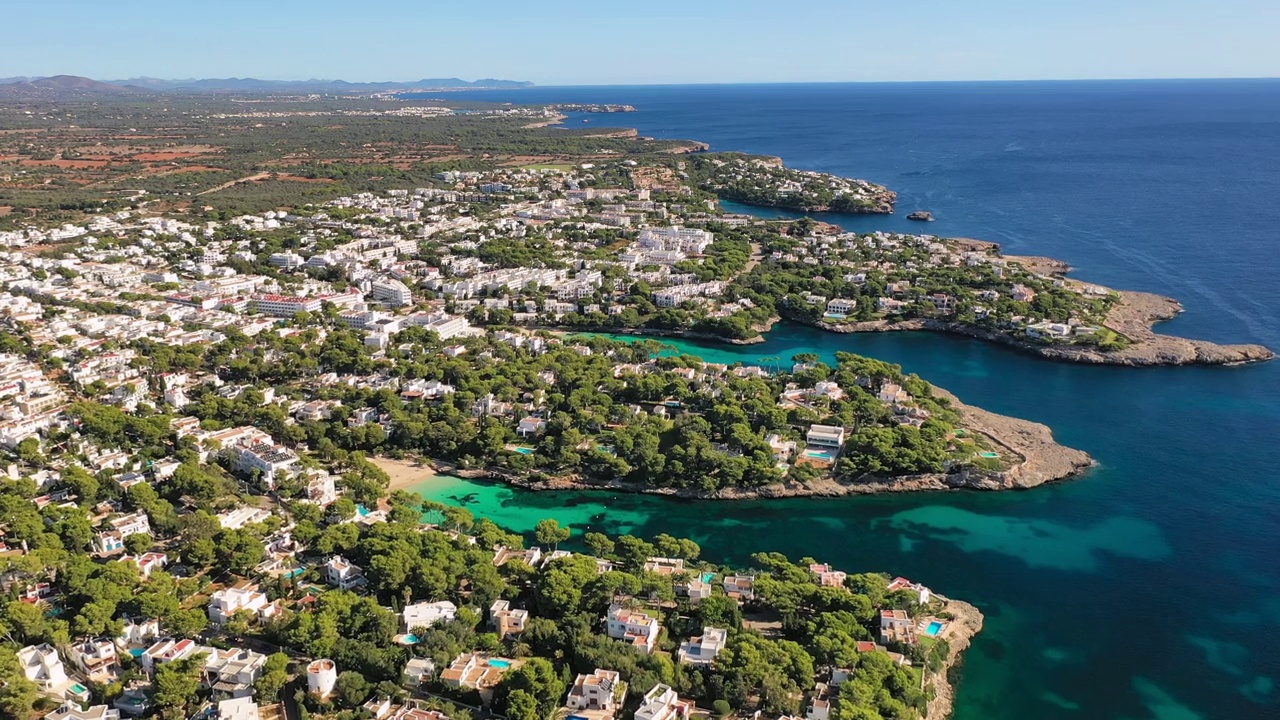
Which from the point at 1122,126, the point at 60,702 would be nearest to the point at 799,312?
the point at 60,702

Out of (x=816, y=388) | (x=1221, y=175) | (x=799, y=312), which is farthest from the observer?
(x=1221, y=175)

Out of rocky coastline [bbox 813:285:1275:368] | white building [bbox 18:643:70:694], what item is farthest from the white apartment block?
white building [bbox 18:643:70:694]

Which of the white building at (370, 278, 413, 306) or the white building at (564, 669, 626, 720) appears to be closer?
the white building at (564, 669, 626, 720)

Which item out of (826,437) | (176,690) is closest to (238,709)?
(176,690)

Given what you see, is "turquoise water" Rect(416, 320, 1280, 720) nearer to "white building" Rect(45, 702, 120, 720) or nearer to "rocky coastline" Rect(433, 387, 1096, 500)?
"rocky coastline" Rect(433, 387, 1096, 500)

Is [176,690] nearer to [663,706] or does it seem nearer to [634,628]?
[634,628]

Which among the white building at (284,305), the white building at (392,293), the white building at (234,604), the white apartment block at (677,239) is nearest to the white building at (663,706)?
the white building at (234,604)

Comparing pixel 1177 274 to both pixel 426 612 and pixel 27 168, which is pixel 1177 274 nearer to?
Result: pixel 426 612

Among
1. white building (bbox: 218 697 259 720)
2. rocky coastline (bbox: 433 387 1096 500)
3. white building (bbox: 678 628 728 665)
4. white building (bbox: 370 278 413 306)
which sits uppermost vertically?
white building (bbox: 370 278 413 306)
